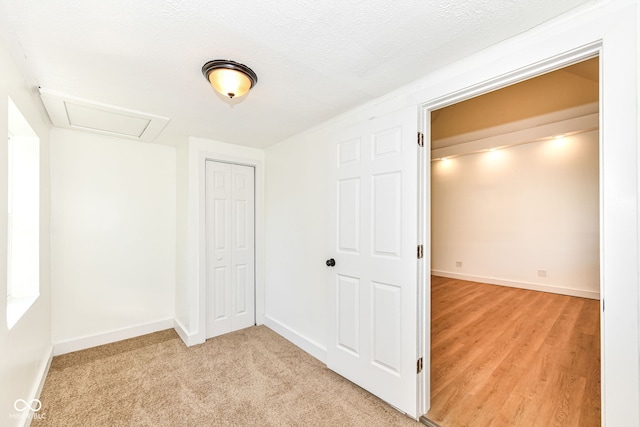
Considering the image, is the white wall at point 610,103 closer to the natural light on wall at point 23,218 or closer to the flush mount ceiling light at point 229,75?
the flush mount ceiling light at point 229,75

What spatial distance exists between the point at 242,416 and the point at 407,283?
1510 millimetres

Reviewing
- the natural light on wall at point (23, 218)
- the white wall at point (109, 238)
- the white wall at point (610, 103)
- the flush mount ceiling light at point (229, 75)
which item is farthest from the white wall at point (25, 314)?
the white wall at point (610, 103)

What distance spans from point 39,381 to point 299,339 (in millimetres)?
2174

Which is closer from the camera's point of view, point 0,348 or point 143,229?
point 0,348

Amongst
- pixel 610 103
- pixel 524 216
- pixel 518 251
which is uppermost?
pixel 610 103

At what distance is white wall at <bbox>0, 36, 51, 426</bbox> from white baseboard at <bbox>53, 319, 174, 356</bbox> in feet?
0.71

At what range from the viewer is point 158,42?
1461mm

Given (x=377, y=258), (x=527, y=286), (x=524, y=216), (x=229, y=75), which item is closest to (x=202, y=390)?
(x=377, y=258)

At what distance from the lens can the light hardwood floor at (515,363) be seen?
1.96m

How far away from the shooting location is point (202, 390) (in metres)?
2.25

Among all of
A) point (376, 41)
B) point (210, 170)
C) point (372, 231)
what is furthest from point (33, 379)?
point (376, 41)

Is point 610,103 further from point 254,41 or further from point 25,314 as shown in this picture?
point 25,314

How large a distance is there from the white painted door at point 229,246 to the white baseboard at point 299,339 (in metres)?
0.32

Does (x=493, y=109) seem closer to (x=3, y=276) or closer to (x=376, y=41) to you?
(x=376, y=41)
